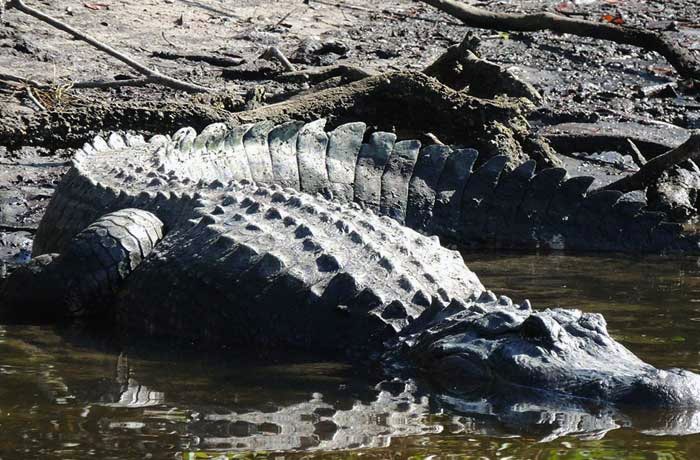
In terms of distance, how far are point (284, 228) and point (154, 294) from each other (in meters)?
0.62

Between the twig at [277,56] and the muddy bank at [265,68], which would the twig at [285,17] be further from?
the twig at [277,56]

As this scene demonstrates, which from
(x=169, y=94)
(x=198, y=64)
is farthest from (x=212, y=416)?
(x=198, y=64)

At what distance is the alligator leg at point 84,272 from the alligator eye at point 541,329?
72.1 inches

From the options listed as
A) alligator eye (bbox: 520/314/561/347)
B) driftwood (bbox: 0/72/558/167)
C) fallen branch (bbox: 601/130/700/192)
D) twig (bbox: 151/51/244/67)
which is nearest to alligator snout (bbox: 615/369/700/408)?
alligator eye (bbox: 520/314/561/347)

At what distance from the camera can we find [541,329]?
3.97 meters

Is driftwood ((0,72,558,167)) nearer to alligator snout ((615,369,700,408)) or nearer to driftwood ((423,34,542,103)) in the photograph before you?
driftwood ((423,34,542,103))

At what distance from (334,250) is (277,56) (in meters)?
4.63

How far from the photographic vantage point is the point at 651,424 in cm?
360

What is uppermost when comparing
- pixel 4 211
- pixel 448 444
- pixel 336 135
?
pixel 336 135

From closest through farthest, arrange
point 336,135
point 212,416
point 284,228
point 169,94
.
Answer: point 212,416 < point 284,228 < point 336,135 < point 169,94

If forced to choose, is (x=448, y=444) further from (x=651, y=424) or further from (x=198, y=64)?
(x=198, y=64)

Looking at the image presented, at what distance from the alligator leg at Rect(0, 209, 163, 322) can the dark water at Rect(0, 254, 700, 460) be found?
7.1 inches

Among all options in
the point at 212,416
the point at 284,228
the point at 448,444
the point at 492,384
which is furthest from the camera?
the point at 284,228

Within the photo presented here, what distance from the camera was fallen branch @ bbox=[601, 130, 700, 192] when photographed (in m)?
6.98
